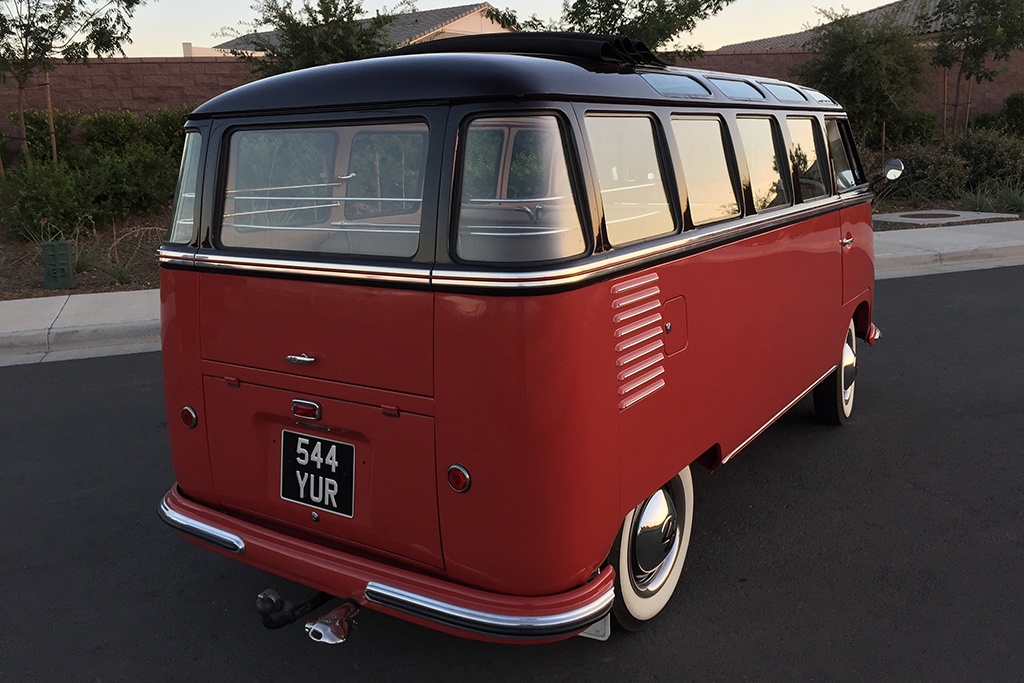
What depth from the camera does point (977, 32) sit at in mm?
18594

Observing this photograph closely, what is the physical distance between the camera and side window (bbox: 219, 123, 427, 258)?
2.63 meters

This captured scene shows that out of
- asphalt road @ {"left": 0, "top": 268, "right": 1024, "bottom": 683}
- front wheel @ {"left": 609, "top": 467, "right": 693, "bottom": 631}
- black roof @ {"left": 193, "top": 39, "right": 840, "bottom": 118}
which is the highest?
black roof @ {"left": 193, "top": 39, "right": 840, "bottom": 118}

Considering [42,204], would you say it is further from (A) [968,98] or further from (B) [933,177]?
(A) [968,98]

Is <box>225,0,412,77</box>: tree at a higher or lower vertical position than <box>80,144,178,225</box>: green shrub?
higher

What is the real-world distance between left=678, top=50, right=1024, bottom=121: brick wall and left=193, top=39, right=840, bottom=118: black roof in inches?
632

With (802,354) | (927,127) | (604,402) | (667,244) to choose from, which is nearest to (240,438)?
(604,402)

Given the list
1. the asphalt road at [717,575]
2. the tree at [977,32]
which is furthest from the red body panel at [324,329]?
the tree at [977,32]

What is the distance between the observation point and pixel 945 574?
3.42 meters

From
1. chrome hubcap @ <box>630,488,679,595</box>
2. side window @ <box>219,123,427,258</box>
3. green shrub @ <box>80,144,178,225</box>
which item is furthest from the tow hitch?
green shrub @ <box>80,144,178,225</box>

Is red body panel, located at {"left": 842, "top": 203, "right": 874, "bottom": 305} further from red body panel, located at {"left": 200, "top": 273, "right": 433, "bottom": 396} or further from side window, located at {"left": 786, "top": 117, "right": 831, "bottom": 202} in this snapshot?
red body panel, located at {"left": 200, "top": 273, "right": 433, "bottom": 396}

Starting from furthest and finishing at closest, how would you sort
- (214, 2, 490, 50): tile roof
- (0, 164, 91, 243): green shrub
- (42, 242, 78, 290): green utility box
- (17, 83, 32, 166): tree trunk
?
(214, 2, 490, 50): tile roof → (17, 83, 32, 166): tree trunk → (0, 164, 91, 243): green shrub → (42, 242, 78, 290): green utility box

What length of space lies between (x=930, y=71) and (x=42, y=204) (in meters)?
19.5

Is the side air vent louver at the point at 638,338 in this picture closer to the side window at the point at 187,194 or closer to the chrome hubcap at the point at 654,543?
the chrome hubcap at the point at 654,543

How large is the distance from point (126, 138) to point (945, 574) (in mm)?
14268
